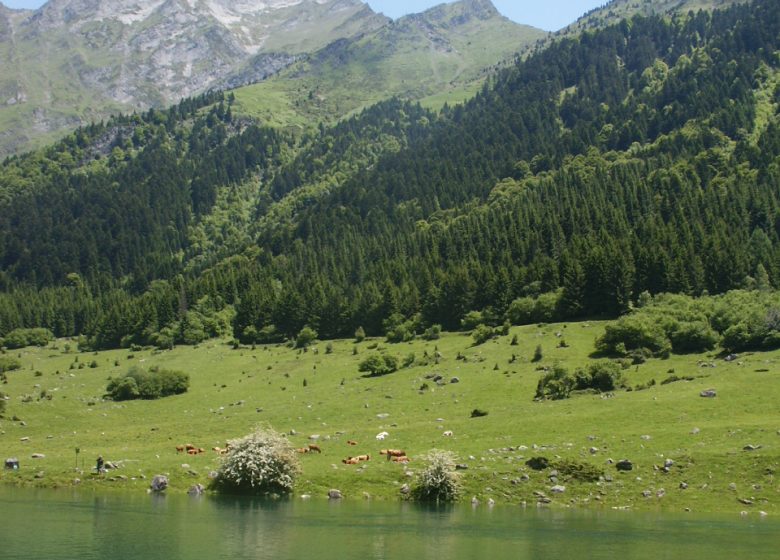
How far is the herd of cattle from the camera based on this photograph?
2211 inches

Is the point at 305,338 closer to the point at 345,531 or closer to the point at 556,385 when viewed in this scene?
the point at 556,385

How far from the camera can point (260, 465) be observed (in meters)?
52.7

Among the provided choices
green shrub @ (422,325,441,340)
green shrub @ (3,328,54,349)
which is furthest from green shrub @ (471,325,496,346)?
green shrub @ (3,328,54,349)

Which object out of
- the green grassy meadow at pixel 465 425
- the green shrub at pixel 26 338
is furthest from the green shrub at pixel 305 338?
the green shrub at pixel 26 338

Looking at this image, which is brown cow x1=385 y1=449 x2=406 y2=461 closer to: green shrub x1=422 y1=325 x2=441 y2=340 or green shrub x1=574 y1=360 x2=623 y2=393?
green shrub x1=574 y1=360 x2=623 y2=393

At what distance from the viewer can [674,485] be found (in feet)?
160

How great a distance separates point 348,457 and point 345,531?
19156mm

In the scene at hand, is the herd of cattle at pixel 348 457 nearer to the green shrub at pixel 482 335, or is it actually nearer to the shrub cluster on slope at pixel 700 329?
the shrub cluster on slope at pixel 700 329

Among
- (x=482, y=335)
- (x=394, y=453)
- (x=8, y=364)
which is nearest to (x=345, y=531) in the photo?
(x=394, y=453)

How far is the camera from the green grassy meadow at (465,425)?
50.1m

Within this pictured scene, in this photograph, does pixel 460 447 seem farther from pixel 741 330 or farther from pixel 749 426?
pixel 741 330

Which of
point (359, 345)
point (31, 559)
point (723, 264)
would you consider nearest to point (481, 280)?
point (359, 345)

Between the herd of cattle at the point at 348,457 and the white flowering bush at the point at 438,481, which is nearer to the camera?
the white flowering bush at the point at 438,481

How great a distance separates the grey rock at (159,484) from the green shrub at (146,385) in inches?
1834
